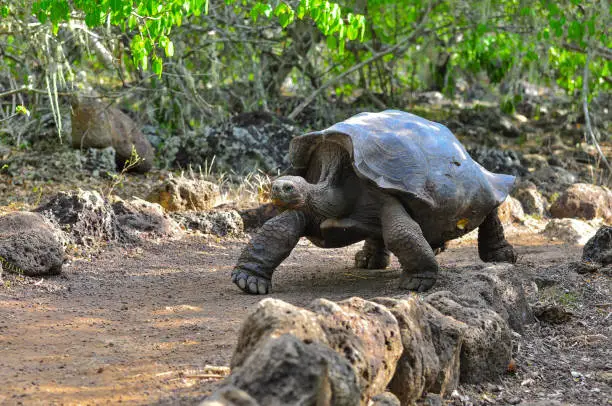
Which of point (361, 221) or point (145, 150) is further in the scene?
point (145, 150)

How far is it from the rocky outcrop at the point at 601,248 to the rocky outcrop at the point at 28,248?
148 inches

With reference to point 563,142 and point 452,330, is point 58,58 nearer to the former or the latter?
point 452,330

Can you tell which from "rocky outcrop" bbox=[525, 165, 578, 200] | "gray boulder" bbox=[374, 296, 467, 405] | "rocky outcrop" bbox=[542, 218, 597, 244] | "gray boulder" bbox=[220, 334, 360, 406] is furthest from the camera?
"rocky outcrop" bbox=[525, 165, 578, 200]

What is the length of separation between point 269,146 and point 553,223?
3510mm

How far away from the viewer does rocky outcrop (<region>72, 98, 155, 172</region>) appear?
9617mm

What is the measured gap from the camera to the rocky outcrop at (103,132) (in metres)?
9.62

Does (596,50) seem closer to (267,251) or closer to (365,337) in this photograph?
(267,251)

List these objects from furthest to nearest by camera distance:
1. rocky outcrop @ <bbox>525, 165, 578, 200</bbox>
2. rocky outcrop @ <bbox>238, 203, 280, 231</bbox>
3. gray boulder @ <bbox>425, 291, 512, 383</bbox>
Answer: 1. rocky outcrop @ <bbox>525, 165, 578, 200</bbox>
2. rocky outcrop @ <bbox>238, 203, 280, 231</bbox>
3. gray boulder @ <bbox>425, 291, 512, 383</bbox>

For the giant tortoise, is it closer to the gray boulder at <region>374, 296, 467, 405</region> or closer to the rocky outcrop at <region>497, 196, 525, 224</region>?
the gray boulder at <region>374, 296, 467, 405</region>

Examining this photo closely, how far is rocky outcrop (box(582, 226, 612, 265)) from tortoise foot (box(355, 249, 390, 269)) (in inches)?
58.8

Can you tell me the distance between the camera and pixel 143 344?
3.99 meters

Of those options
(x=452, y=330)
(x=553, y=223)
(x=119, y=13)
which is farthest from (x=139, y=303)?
(x=553, y=223)

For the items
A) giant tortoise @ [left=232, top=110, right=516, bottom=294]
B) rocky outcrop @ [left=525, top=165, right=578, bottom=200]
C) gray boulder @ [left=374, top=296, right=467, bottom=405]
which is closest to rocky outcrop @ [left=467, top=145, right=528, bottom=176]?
rocky outcrop @ [left=525, top=165, right=578, bottom=200]

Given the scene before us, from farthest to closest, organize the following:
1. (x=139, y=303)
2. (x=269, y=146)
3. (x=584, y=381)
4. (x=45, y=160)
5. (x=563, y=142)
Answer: (x=563, y=142) → (x=269, y=146) → (x=45, y=160) → (x=139, y=303) → (x=584, y=381)
